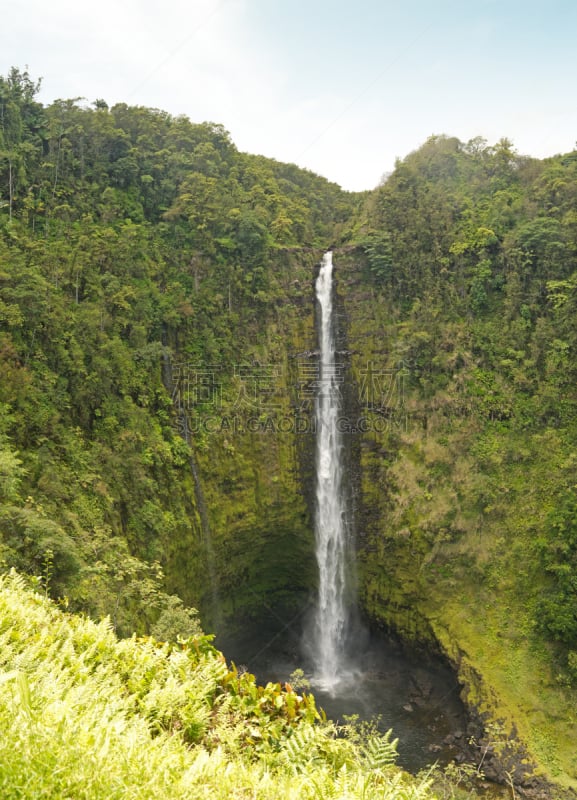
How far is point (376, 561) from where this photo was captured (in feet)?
64.3

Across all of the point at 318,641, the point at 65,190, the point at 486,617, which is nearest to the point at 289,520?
the point at 318,641

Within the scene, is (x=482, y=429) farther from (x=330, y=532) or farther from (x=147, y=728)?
(x=147, y=728)

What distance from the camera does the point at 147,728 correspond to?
3.15m

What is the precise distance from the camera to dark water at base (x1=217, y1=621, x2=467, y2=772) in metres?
14.5

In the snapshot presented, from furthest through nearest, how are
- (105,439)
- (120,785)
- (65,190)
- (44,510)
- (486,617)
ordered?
(65,190)
(486,617)
(105,439)
(44,510)
(120,785)

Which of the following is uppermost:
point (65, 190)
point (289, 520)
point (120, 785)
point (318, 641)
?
point (65, 190)

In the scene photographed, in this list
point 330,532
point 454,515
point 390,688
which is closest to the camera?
point 390,688

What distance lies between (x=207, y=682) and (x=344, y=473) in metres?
17.0

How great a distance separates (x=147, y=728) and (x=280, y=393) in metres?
18.5

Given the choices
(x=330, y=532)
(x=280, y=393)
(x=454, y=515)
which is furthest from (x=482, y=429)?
(x=280, y=393)

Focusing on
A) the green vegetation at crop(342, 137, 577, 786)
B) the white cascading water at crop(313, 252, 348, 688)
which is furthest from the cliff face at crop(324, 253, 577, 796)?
the white cascading water at crop(313, 252, 348, 688)

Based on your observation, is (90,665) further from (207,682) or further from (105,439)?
(105,439)

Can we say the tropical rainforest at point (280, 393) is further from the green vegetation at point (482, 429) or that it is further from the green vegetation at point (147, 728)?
the green vegetation at point (147, 728)

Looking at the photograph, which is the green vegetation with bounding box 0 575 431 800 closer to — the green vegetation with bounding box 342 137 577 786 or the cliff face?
the cliff face
